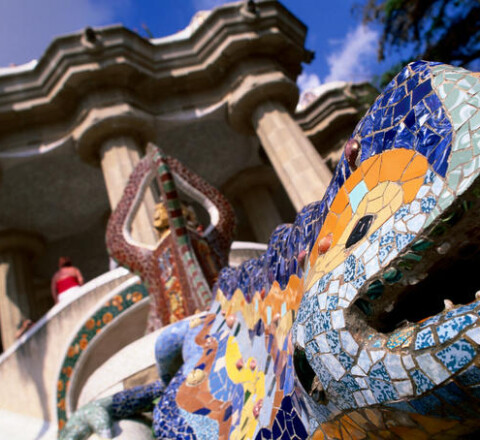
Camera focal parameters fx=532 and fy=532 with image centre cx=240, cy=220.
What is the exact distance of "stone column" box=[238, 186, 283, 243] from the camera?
11953mm

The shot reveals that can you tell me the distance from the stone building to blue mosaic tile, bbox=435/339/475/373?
6331mm

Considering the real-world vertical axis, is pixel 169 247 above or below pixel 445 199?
above

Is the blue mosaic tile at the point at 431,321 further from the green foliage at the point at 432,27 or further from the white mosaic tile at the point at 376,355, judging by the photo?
the green foliage at the point at 432,27

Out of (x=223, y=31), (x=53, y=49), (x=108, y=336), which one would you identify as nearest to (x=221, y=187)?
(x=223, y=31)

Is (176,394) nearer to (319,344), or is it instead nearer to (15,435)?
(319,344)

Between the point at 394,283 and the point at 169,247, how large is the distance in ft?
6.66

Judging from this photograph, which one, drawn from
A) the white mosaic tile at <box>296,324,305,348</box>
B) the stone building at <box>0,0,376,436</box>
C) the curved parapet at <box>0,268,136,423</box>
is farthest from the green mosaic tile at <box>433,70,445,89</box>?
the stone building at <box>0,0,376,436</box>

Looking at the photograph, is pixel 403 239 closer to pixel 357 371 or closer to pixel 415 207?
pixel 415 207

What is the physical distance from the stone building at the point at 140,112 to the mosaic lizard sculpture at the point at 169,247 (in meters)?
4.09

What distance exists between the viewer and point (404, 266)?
2.39 ft

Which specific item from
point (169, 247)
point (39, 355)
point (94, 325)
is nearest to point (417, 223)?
point (169, 247)

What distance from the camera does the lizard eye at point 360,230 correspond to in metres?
0.80

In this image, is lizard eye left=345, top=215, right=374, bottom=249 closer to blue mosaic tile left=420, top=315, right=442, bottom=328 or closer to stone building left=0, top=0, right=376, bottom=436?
blue mosaic tile left=420, top=315, right=442, bottom=328

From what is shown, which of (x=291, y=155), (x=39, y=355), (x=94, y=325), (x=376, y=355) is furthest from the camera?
(x=291, y=155)
